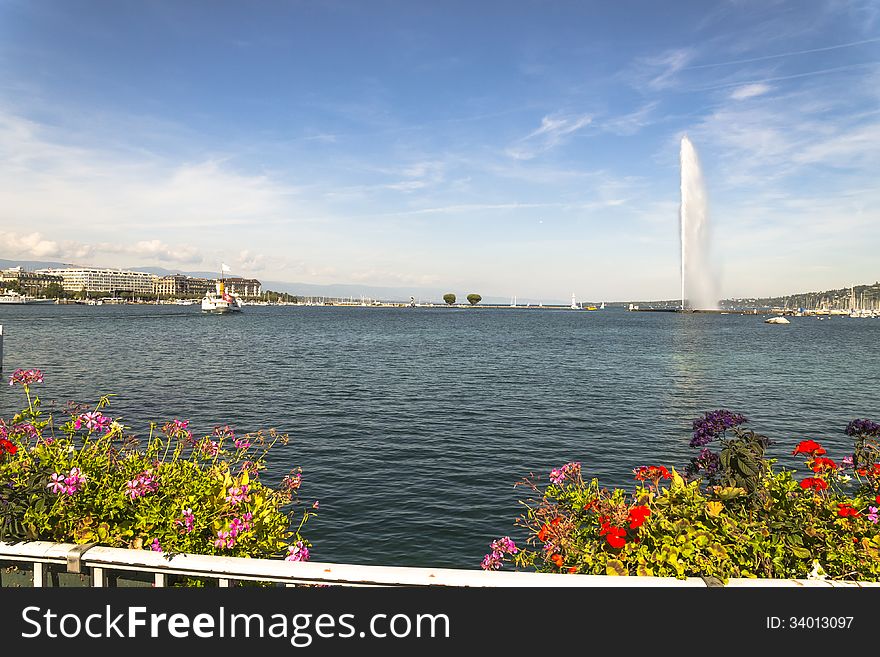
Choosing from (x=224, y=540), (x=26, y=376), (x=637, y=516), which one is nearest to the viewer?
(x=224, y=540)

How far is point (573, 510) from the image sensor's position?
22.4 feet

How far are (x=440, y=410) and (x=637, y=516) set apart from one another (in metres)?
26.7

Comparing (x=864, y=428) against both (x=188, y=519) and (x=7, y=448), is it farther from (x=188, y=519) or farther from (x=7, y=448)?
(x=7, y=448)

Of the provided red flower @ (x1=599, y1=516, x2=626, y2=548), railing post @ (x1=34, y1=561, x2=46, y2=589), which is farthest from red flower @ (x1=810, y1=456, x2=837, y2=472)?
railing post @ (x1=34, y1=561, x2=46, y2=589)

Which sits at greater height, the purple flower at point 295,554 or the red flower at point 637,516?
the red flower at point 637,516

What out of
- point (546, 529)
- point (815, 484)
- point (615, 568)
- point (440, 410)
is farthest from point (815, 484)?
point (440, 410)

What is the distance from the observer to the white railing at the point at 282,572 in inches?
169

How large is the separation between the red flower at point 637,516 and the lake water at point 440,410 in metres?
8.45

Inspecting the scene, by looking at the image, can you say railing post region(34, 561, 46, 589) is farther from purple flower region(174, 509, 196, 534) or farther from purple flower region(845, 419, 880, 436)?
Result: purple flower region(845, 419, 880, 436)

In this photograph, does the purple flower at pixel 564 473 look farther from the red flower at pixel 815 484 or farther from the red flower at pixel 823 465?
the red flower at pixel 823 465

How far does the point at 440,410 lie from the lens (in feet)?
105

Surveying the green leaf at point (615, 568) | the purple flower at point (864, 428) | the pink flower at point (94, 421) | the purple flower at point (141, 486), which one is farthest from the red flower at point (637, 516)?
the pink flower at point (94, 421)
